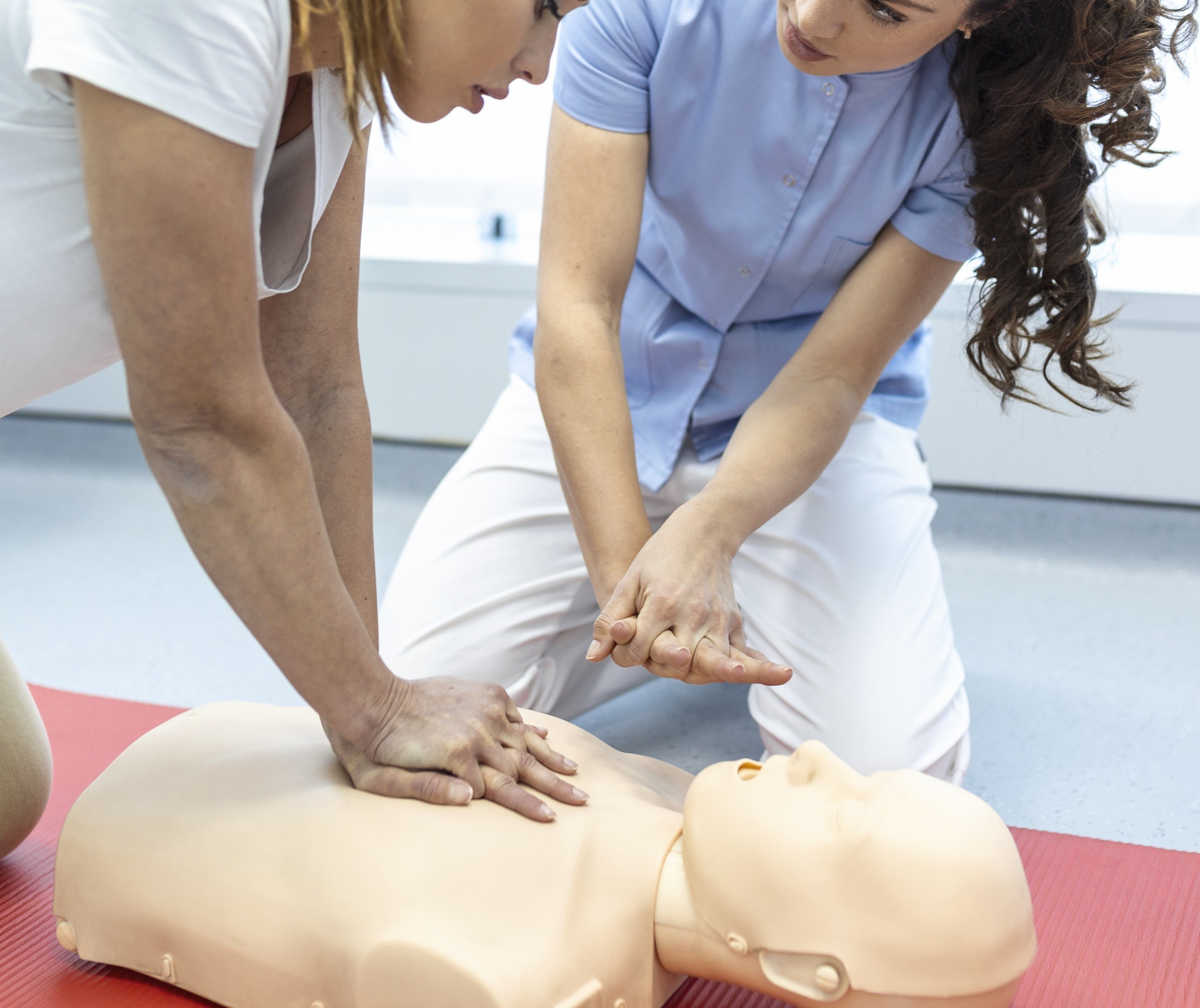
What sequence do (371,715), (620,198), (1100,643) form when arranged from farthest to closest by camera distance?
(1100,643), (620,198), (371,715)

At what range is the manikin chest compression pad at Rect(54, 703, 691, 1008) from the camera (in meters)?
1.06

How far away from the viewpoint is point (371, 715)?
120cm

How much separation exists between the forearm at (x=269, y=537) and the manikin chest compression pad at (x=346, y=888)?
0.46ft

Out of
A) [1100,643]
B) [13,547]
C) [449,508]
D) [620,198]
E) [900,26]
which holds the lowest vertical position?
[13,547]

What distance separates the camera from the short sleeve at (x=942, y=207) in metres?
1.64

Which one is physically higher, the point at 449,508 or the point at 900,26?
the point at 900,26

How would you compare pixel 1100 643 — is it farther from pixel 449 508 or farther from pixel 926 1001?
pixel 926 1001

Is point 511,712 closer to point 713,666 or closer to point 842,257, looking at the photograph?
point 713,666

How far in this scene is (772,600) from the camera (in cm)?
185

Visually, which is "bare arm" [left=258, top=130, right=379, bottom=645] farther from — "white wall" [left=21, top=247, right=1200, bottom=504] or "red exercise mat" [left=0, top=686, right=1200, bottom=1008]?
"white wall" [left=21, top=247, right=1200, bottom=504]

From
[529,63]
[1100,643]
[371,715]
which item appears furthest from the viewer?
[1100,643]

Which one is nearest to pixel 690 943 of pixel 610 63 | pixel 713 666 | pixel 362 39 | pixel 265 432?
pixel 713 666

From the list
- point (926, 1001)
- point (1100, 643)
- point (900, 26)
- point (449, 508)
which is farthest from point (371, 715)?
point (1100, 643)

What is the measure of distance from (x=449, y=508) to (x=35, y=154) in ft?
3.32
